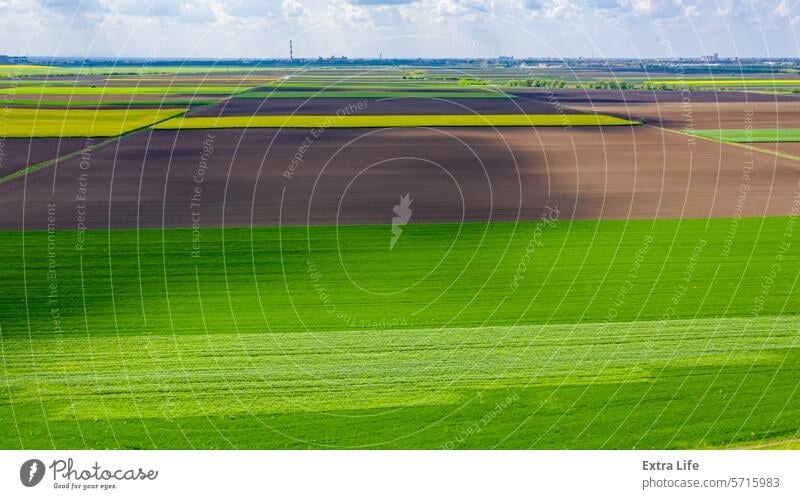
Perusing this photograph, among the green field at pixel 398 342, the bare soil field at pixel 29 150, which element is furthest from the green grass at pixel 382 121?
the green field at pixel 398 342

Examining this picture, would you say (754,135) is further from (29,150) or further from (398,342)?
(398,342)

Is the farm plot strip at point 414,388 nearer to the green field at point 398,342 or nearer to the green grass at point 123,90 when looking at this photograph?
the green field at point 398,342

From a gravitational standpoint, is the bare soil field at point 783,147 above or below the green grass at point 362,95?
below

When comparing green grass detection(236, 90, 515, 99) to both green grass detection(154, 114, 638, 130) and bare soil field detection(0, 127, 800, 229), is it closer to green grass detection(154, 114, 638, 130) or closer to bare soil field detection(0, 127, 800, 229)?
green grass detection(154, 114, 638, 130)

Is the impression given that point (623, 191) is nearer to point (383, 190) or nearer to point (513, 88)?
point (383, 190)

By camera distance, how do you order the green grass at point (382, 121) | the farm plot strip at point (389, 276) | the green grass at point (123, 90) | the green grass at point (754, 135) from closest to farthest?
1. the farm plot strip at point (389, 276)
2. the green grass at point (754, 135)
3. the green grass at point (382, 121)
4. the green grass at point (123, 90)

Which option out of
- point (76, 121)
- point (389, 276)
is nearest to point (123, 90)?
point (76, 121)
